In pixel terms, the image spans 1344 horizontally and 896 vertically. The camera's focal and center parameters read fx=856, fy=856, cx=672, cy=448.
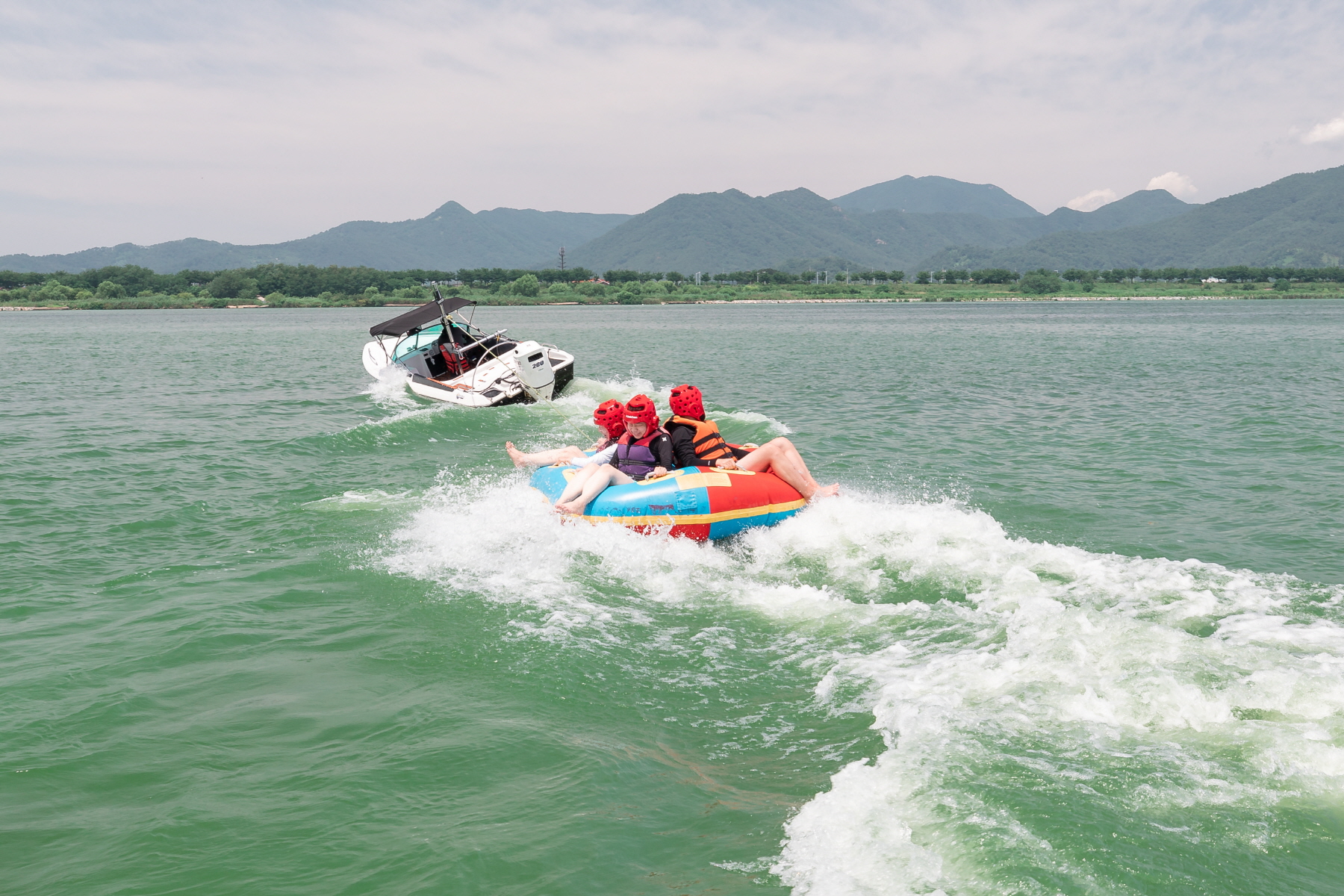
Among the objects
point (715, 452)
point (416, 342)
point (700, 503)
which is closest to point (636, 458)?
point (715, 452)

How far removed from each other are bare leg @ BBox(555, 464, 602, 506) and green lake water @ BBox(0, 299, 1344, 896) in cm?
40

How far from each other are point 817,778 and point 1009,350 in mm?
39414

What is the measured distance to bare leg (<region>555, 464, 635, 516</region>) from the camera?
31.8ft

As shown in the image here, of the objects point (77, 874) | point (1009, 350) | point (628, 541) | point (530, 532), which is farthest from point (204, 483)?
point (1009, 350)

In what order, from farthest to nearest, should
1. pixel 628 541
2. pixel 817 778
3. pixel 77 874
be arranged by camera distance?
pixel 628 541, pixel 817 778, pixel 77 874

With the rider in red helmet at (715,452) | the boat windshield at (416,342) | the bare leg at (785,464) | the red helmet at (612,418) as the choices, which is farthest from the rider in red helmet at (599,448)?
the boat windshield at (416,342)

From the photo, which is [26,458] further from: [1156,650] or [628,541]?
[1156,650]

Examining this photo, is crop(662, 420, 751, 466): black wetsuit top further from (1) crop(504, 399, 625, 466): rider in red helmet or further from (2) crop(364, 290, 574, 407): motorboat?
(2) crop(364, 290, 574, 407): motorboat

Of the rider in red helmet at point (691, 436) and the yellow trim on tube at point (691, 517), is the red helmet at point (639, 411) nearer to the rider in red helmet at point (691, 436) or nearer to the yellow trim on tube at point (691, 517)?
the rider in red helmet at point (691, 436)

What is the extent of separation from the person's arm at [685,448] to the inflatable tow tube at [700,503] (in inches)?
12.9

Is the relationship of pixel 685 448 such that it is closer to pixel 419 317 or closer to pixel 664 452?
pixel 664 452

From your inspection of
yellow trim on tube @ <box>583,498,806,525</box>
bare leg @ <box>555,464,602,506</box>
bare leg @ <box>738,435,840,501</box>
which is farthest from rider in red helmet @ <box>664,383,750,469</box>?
bare leg @ <box>555,464,602,506</box>

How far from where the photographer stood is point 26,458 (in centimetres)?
1496

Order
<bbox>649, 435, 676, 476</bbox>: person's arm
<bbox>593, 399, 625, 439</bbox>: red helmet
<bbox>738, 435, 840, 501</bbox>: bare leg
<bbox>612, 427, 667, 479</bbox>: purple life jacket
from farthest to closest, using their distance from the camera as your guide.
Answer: <bbox>593, 399, 625, 439</bbox>: red helmet
<bbox>649, 435, 676, 476</bbox>: person's arm
<bbox>612, 427, 667, 479</bbox>: purple life jacket
<bbox>738, 435, 840, 501</bbox>: bare leg
